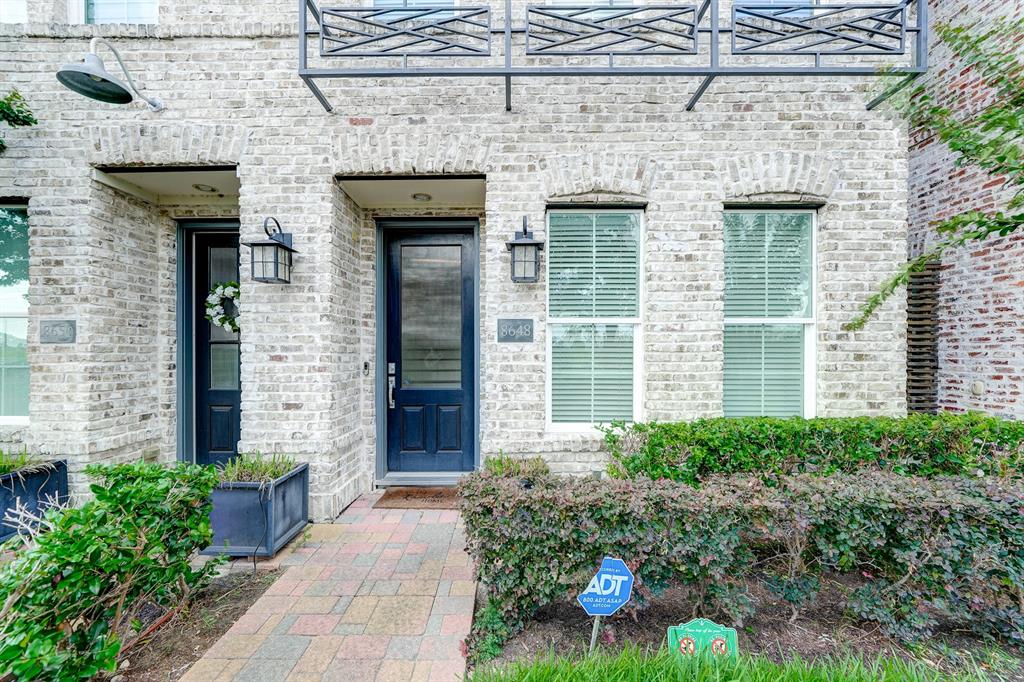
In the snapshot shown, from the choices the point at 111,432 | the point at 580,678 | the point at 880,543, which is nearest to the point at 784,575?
the point at 880,543

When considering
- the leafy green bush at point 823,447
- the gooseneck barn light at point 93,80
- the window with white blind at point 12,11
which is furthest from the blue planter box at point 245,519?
the window with white blind at point 12,11

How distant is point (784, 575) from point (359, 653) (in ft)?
7.43

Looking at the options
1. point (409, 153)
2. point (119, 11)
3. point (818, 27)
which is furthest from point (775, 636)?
point (119, 11)

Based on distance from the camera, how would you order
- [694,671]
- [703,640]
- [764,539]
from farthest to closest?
[764,539] → [703,640] → [694,671]

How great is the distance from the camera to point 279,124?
3.99 metres

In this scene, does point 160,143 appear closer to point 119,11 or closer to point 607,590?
point 119,11

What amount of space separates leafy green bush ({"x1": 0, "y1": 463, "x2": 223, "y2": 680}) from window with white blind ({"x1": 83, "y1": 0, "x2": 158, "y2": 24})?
13.6 feet

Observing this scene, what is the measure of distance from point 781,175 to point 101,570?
5.11 metres

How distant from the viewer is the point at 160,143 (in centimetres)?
395

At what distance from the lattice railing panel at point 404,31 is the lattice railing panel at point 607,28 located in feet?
1.51

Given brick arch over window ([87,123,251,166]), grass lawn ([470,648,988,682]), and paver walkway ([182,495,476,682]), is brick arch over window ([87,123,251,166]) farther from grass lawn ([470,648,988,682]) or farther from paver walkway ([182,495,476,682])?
grass lawn ([470,648,988,682])

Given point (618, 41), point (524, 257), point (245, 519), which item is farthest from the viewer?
point (524, 257)

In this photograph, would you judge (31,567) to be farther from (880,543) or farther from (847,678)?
(880,543)

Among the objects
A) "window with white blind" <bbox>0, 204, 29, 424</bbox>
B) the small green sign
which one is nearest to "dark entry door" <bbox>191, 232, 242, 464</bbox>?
"window with white blind" <bbox>0, 204, 29, 424</bbox>
